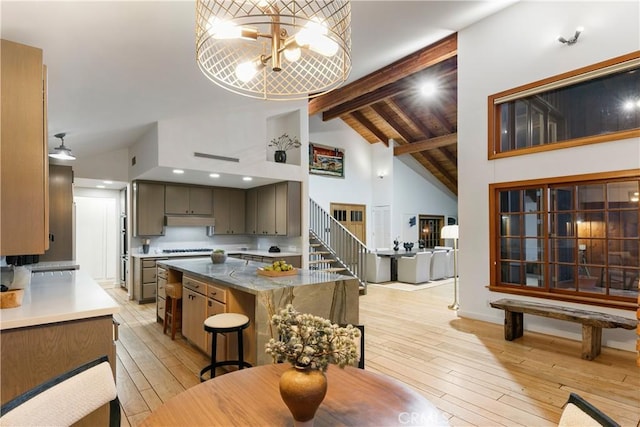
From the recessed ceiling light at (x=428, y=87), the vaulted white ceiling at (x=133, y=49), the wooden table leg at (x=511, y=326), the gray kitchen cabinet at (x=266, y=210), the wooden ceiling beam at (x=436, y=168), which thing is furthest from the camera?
the wooden ceiling beam at (x=436, y=168)

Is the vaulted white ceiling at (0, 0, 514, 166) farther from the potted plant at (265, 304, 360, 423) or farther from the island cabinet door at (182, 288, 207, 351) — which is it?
the potted plant at (265, 304, 360, 423)

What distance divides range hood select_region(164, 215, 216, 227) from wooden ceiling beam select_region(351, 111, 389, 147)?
5691 mm

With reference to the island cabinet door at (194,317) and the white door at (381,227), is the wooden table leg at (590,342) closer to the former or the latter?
the island cabinet door at (194,317)

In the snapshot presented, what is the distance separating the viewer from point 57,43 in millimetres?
2508

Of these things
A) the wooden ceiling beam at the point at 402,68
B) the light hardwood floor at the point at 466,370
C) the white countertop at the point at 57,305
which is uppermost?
the wooden ceiling beam at the point at 402,68

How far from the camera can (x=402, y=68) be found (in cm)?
648

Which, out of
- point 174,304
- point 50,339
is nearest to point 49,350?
point 50,339

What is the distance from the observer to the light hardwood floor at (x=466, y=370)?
267cm

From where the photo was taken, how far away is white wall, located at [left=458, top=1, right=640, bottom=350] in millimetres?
3951

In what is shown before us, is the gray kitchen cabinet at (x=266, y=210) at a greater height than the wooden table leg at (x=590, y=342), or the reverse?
the gray kitchen cabinet at (x=266, y=210)

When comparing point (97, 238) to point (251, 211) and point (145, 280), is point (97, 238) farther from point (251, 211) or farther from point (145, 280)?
point (251, 211)

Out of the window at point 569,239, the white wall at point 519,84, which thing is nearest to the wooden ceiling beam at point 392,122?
the white wall at point 519,84

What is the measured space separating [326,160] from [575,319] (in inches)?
305

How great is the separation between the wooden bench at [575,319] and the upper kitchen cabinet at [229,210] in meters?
5.32
